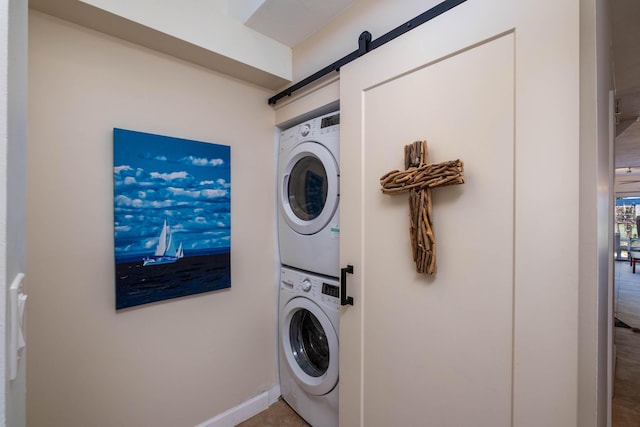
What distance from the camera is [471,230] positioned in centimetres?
87

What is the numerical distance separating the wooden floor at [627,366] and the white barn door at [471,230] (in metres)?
1.90

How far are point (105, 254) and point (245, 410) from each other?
50.8 inches

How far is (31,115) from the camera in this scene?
109 cm

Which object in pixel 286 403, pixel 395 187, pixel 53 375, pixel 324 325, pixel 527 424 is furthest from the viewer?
pixel 286 403

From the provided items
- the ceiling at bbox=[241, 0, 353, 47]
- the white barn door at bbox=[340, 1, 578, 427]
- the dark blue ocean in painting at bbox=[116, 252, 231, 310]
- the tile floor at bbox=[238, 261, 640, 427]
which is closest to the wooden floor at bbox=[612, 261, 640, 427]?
the tile floor at bbox=[238, 261, 640, 427]

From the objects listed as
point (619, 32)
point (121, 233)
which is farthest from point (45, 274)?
point (619, 32)

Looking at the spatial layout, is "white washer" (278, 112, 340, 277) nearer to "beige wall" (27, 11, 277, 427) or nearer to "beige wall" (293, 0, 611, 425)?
"beige wall" (27, 11, 277, 427)

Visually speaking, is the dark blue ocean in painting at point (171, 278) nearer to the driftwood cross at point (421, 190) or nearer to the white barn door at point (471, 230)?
the white barn door at point (471, 230)

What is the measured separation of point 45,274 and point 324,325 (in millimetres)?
1308

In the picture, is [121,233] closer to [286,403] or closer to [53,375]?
[53,375]

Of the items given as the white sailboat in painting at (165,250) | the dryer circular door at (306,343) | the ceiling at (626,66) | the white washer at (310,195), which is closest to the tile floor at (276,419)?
the dryer circular door at (306,343)

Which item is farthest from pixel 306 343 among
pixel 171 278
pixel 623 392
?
pixel 623 392

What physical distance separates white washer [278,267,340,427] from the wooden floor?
200cm

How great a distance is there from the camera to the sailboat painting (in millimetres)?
1265
